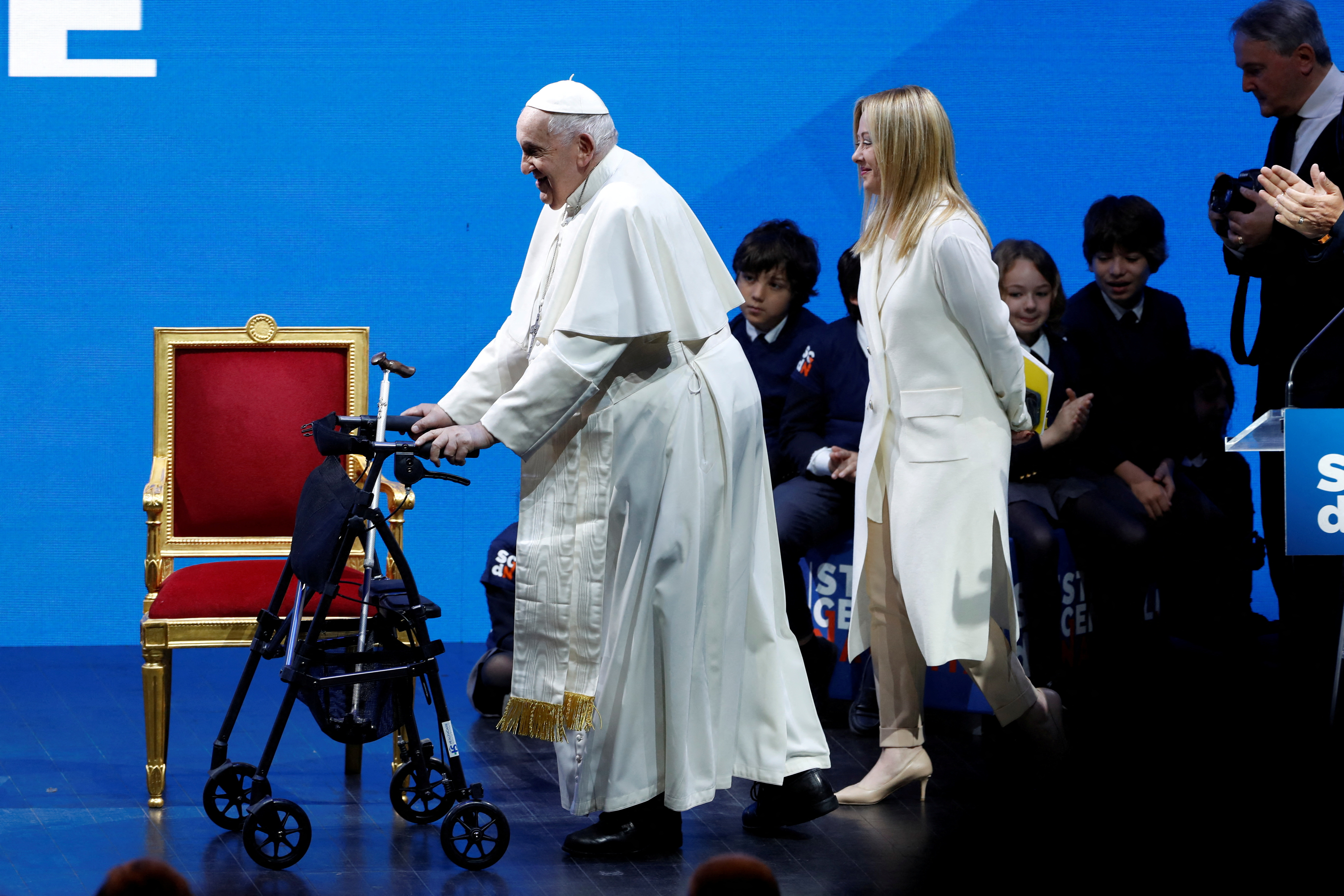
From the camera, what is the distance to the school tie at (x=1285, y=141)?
4.39 metres

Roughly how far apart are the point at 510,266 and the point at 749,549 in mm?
2455

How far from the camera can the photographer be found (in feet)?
13.8

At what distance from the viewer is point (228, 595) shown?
377cm

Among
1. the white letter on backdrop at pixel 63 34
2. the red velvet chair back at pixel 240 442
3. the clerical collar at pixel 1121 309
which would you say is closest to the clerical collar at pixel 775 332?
the clerical collar at pixel 1121 309

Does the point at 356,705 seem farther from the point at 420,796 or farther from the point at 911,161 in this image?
the point at 911,161

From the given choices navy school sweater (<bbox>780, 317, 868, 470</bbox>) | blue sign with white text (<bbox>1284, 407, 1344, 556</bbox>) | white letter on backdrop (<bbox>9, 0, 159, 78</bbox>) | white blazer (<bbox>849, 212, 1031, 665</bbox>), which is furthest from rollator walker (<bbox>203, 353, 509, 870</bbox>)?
white letter on backdrop (<bbox>9, 0, 159, 78</bbox>)

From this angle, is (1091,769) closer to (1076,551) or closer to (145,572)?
(1076,551)

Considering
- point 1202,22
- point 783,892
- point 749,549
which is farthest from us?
point 1202,22

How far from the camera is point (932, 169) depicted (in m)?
3.62

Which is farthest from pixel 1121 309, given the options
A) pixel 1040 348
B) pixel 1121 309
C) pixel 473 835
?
pixel 473 835

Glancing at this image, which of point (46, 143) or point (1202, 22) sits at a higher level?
point (1202, 22)

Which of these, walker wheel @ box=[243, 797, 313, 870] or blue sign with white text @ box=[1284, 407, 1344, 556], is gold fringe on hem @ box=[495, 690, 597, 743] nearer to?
walker wheel @ box=[243, 797, 313, 870]

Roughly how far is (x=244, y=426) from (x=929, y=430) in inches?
77.5

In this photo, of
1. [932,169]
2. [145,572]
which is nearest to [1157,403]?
[932,169]
